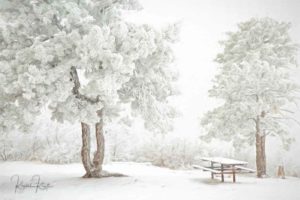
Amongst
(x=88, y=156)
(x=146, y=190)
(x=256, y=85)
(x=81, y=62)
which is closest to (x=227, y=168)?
(x=256, y=85)

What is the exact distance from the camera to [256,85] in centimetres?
1130

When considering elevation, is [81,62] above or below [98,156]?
above

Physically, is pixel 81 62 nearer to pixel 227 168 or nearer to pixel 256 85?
pixel 227 168

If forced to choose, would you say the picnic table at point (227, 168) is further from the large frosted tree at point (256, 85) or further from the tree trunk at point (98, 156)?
the tree trunk at point (98, 156)

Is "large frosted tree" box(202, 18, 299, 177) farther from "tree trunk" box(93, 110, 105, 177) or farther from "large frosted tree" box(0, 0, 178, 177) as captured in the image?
"tree trunk" box(93, 110, 105, 177)

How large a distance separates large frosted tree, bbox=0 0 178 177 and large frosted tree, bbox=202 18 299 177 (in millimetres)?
2607

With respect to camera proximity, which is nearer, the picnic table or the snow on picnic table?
the snow on picnic table

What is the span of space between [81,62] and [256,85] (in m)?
5.66

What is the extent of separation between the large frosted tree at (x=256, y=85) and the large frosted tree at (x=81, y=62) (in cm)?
261

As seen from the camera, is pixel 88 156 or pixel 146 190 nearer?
pixel 146 190

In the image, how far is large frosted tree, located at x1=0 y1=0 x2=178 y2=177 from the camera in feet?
27.8

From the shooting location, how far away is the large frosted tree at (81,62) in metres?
8.48

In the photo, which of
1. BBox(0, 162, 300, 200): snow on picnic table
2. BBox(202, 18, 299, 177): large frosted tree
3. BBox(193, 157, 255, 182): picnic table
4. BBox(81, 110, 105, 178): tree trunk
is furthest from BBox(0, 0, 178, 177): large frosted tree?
BBox(202, 18, 299, 177): large frosted tree

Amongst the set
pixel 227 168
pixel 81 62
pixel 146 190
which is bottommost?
pixel 146 190
